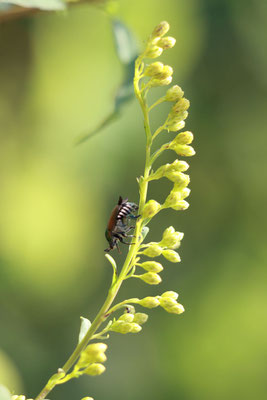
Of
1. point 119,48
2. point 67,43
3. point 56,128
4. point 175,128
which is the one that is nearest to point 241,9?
point 67,43

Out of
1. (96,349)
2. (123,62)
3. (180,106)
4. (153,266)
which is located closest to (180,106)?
(180,106)

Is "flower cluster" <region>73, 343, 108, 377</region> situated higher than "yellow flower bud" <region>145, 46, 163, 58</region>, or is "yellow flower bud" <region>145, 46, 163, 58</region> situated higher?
"yellow flower bud" <region>145, 46, 163, 58</region>

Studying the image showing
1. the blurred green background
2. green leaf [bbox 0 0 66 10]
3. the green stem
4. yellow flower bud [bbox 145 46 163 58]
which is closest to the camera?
the green stem

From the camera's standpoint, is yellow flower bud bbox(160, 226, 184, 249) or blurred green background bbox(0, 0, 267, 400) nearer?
yellow flower bud bbox(160, 226, 184, 249)

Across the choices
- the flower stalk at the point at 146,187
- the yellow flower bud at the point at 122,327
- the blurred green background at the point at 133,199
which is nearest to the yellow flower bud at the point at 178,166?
the flower stalk at the point at 146,187

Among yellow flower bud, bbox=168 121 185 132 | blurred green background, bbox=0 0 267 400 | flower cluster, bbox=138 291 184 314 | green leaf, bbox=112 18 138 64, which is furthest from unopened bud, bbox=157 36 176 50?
blurred green background, bbox=0 0 267 400

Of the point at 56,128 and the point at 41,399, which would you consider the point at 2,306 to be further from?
the point at 41,399

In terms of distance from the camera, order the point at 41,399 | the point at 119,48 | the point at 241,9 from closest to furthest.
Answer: the point at 41,399 → the point at 119,48 → the point at 241,9

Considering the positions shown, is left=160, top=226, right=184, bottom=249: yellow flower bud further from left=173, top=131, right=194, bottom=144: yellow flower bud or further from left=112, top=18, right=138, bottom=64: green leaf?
left=112, top=18, right=138, bottom=64: green leaf
